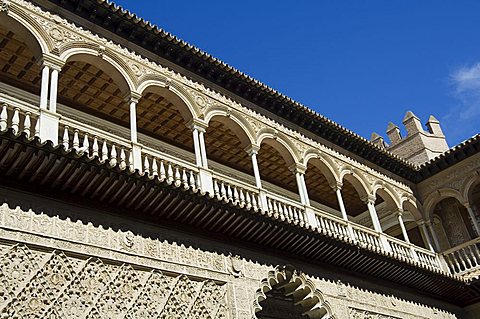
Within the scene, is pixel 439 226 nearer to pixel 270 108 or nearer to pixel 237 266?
pixel 270 108

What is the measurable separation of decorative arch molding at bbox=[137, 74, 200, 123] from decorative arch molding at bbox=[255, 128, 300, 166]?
180 cm

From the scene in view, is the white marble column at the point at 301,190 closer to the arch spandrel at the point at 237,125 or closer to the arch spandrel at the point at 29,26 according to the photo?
the arch spandrel at the point at 237,125

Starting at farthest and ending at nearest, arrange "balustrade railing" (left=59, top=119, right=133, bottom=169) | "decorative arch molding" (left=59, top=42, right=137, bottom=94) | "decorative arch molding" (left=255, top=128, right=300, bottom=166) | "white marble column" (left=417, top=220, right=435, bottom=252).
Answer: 1. "white marble column" (left=417, top=220, right=435, bottom=252)
2. "decorative arch molding" (left=255, top=128, right=300, bottom=166)
3. "decorative arch molding" (left=59, top=42, right=137, bottom=94)
4. "balustrade railing" (left=59, top=119, right=133, bottom=169)

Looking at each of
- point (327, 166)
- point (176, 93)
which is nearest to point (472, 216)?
point (327, 166)

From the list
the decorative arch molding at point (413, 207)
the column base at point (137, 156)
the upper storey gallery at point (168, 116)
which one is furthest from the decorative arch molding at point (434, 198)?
the column base at point (137, 156)

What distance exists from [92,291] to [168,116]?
470cm

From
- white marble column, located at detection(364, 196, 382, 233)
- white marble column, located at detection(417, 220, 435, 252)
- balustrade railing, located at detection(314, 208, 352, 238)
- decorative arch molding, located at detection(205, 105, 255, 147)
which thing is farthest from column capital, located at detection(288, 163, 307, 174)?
white marble column, located at detection(417, 220, 435, 252)

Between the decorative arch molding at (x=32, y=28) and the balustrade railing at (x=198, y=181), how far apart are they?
102 centimetres

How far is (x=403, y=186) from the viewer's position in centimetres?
1344

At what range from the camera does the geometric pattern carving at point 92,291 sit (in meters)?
5.49

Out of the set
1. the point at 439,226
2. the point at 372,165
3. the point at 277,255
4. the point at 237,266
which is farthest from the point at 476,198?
the point at 237,266

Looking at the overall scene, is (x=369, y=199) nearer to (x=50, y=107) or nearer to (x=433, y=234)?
(x=433, y=234)

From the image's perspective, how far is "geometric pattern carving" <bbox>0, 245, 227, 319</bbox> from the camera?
18.0 ft

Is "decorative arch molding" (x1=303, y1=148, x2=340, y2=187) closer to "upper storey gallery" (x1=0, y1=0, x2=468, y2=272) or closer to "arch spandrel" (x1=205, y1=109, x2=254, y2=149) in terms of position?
"upper storey gallery" (x1=0, y1=0, x2=468, y2=272)
